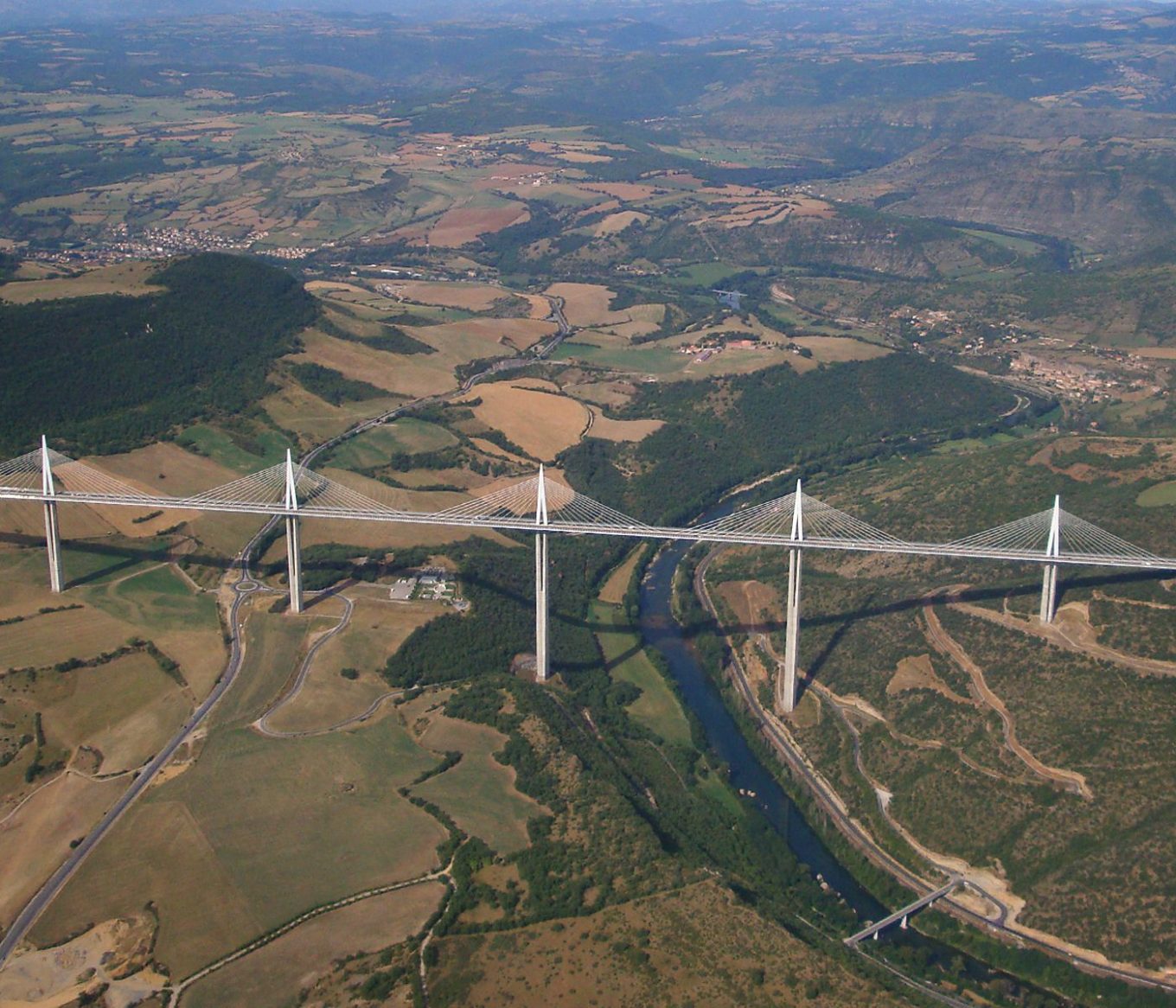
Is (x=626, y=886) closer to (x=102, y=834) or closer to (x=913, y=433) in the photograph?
(x=102, y=834)

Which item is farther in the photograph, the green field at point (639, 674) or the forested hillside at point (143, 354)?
the forested hillside at point (143, 354)

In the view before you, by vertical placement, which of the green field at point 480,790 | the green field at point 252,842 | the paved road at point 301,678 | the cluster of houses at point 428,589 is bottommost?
the green field at point 480,790

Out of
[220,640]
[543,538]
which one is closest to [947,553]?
[543,538]

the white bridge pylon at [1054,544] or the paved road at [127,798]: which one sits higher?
the white bridge pylon at [1054,544]

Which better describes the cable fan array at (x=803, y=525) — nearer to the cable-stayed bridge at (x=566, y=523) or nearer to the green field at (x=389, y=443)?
the cable-stayed bridge at (x=566, y=523)

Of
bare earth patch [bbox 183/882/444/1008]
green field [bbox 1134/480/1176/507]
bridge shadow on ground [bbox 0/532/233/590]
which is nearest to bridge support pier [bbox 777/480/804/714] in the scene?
green field [bbox 1134/480/1176/507]

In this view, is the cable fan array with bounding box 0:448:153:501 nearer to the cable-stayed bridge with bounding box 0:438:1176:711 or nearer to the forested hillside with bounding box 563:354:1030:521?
the cable-stayed bridge with bounding box 0:438:1176:711

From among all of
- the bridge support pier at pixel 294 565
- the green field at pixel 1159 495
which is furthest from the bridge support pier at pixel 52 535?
the green field at pixel 1159 495
